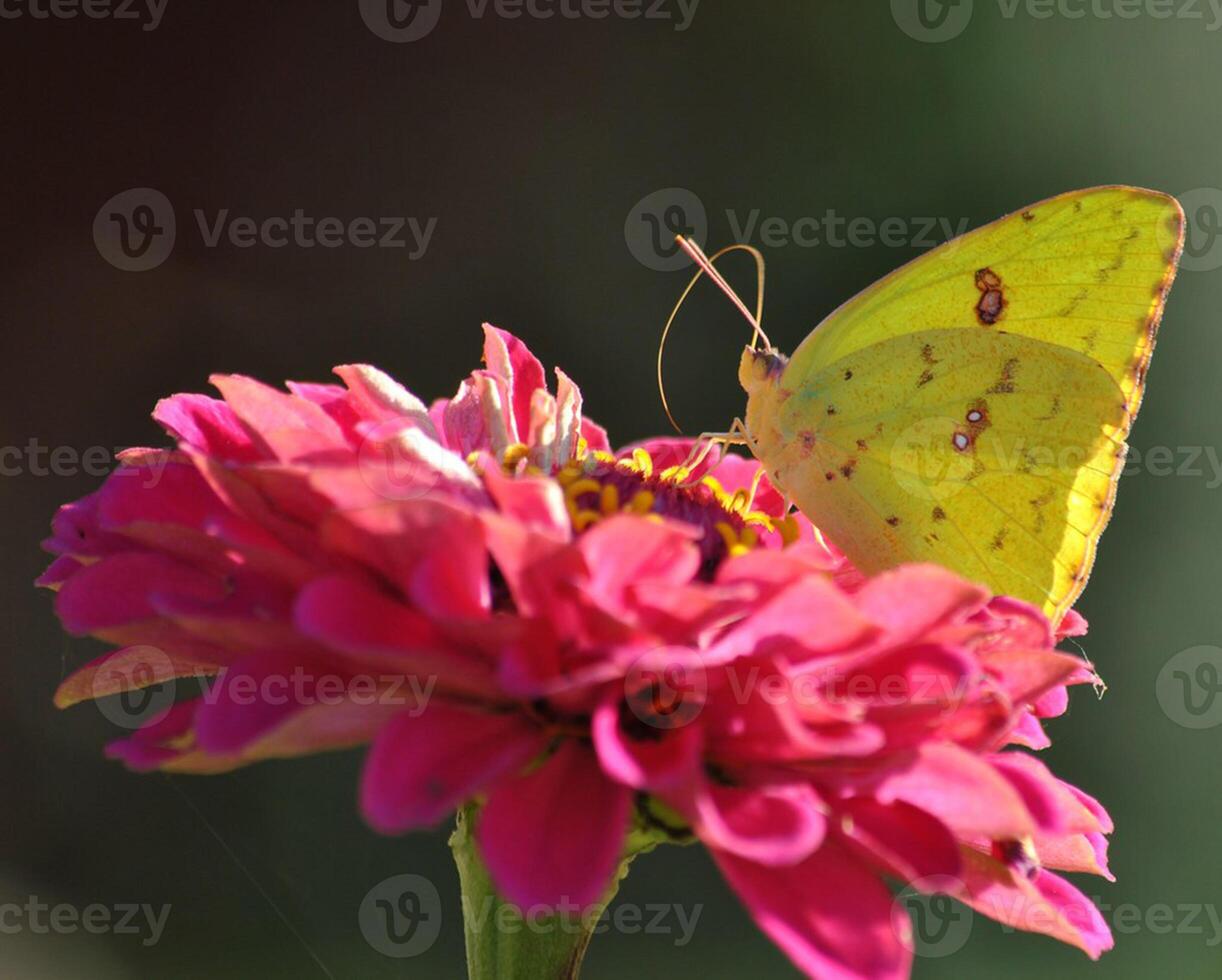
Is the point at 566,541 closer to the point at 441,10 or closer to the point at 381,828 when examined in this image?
the point at 381,828

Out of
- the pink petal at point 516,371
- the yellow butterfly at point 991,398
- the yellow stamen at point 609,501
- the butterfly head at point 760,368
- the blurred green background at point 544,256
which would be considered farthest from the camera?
the blurred green background at point 544,256

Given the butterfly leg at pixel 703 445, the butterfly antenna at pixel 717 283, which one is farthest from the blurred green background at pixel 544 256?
the butterfly leg at pixel 703 445

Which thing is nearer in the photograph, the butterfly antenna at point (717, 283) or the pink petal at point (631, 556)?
the pink petal at point (631, 556)

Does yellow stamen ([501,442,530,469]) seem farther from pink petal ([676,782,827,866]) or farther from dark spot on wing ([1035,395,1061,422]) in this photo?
dark spot on wing ([1035,395,1061,422])

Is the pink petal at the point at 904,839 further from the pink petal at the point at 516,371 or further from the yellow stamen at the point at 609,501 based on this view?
the pink petal at the point at 516,371

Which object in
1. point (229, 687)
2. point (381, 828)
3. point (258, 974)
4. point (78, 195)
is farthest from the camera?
point (78, 195)

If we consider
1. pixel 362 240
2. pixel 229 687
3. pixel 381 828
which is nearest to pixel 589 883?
pixel 381 828

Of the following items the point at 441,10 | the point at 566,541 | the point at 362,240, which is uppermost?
the point at 441,10
